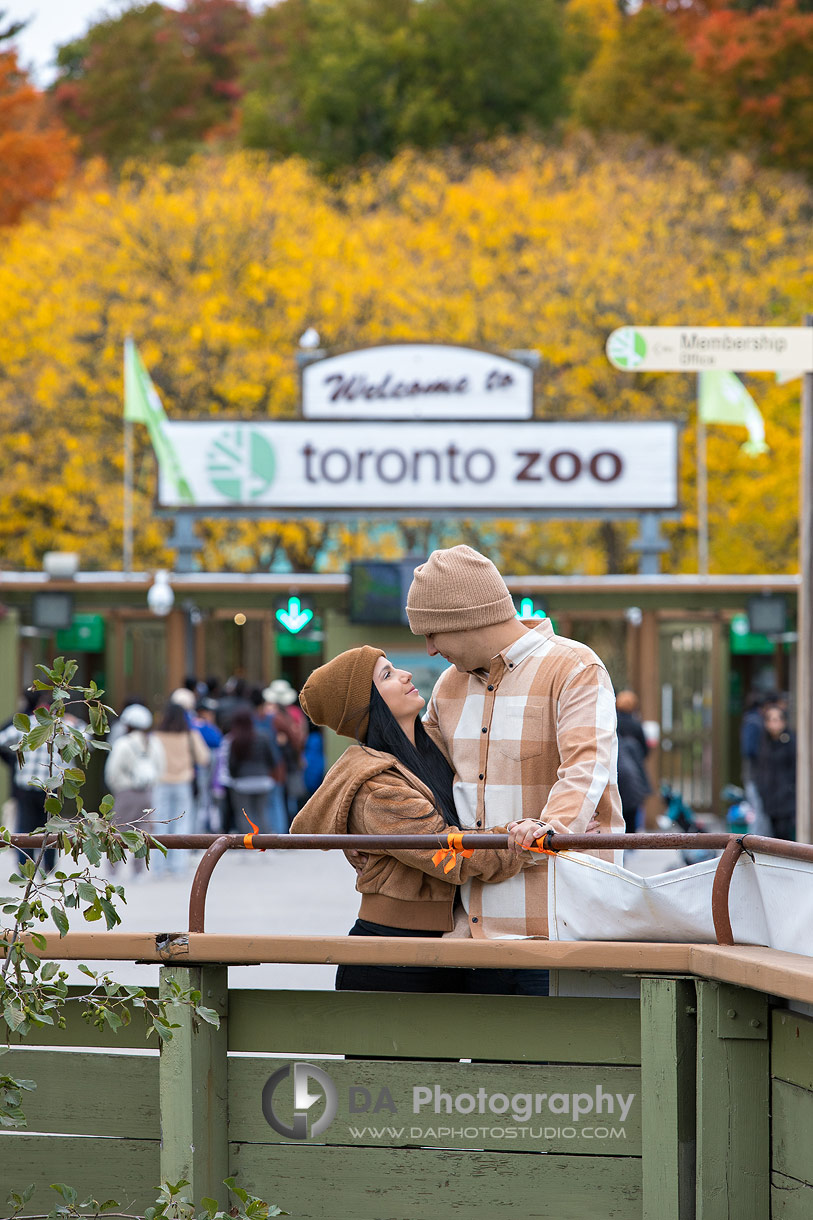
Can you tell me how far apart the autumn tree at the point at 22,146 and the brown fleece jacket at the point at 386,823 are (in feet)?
132

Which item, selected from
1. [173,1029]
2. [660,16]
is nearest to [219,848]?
[173,1029]

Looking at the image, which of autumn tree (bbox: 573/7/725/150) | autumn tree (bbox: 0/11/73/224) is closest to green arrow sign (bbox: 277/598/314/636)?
autumn tree (bbox: 0/11/73/224)

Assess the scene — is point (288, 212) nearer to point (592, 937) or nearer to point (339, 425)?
point (339, 425)

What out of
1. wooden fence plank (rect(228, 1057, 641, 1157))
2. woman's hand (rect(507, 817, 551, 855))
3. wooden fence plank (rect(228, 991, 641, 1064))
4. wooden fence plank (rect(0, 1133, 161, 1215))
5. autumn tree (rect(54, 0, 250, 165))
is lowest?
wooden fence plank (rect(0, 1133, 161, 1215))

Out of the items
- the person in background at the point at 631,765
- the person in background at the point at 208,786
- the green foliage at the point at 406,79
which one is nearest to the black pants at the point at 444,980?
the person in background at the point at 631,765

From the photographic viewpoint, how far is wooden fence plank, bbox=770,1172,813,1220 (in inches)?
136

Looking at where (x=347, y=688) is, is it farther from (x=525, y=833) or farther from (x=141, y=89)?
(x=141, y=89)

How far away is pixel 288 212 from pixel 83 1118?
3420 centimetres

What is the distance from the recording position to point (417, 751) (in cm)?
416

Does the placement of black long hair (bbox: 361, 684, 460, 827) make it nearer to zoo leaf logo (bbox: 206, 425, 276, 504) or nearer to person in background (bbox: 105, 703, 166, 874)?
person in background (bbox: 105, 703, 166, 874)

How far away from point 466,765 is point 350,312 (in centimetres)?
3115

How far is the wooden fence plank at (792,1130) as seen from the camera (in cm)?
347

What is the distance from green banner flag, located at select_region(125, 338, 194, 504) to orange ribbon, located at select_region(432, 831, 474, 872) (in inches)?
714

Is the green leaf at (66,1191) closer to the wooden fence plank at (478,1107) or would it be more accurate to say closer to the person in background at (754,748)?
the wooden fence plank at (478,1107)
